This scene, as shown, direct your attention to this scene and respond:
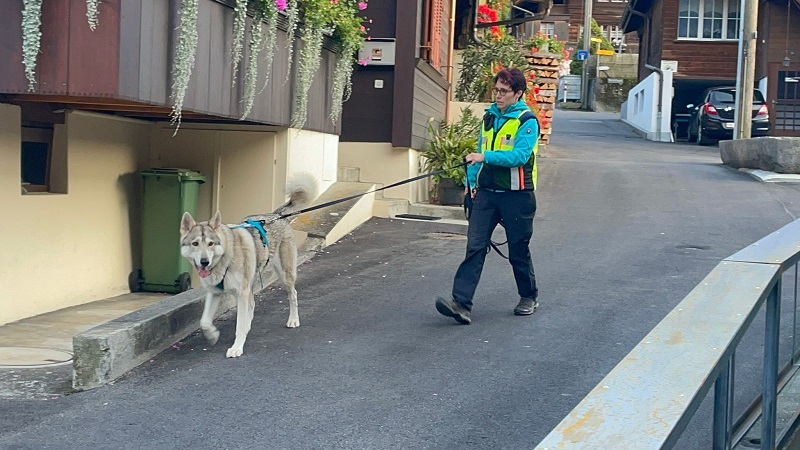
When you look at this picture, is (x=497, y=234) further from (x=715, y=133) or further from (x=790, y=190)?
(x=715, y=133)

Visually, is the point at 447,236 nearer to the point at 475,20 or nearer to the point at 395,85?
the point at 395,85

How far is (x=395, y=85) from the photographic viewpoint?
41.8ft

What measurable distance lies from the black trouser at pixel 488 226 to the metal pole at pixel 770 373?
2.90 m

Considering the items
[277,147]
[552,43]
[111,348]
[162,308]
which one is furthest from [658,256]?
[552,43]

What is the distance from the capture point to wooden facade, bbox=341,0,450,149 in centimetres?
1259

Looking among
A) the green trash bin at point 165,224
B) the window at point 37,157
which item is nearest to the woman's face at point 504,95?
the green trash bin at point 165,224

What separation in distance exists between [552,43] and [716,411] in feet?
59.1

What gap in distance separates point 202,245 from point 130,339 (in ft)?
2.49

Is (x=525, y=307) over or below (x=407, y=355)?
over

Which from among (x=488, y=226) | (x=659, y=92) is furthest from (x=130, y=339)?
(x=659, y=92)

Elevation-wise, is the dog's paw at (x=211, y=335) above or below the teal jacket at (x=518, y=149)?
below

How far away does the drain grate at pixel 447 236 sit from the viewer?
11.3 metres

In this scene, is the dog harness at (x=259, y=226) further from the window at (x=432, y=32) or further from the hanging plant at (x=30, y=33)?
the window at (x=432, y=32)

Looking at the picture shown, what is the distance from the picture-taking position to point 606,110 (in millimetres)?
49750
